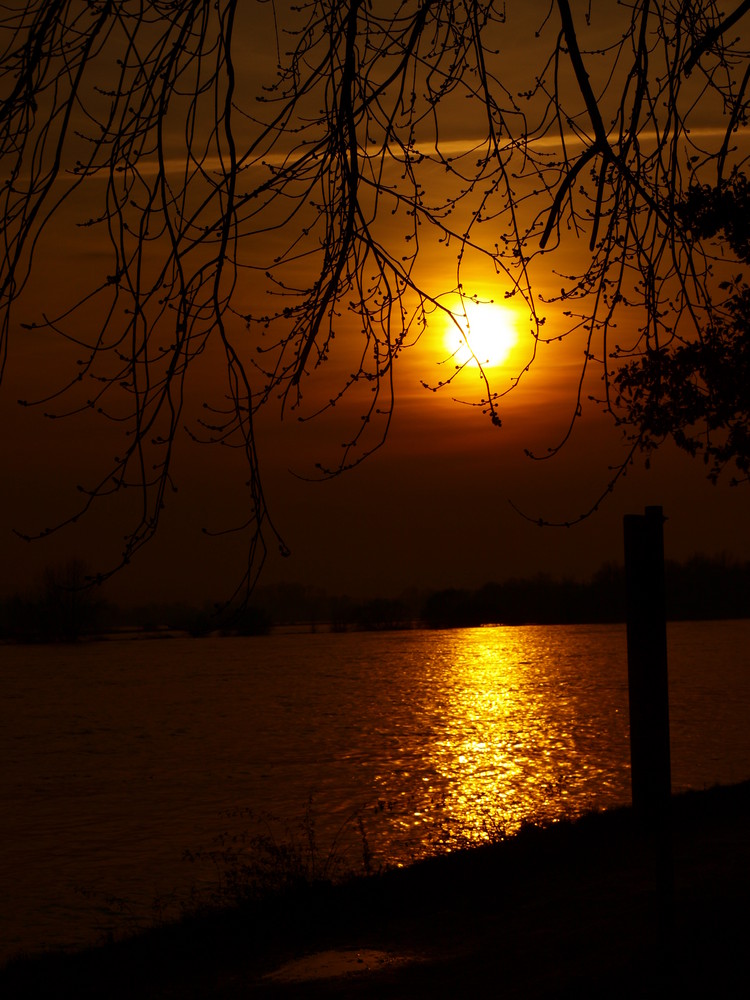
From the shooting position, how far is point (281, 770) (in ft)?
105

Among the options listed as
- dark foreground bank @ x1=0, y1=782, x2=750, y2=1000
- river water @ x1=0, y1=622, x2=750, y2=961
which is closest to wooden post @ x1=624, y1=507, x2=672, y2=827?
dark foreground bank @ x1=0, y1=782, x2=750, y2=1000

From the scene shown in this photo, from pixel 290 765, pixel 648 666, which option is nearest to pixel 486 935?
pixel 648 666

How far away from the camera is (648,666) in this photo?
15.9 feet

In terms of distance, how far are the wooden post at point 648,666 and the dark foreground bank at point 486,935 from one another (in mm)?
683

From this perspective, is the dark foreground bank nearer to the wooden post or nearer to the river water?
the wooden post

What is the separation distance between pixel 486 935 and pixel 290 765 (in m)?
25.6

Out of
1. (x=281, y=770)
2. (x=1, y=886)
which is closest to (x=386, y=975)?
(x=1, y=886)

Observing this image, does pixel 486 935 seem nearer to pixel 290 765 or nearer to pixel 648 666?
pixel 648 666

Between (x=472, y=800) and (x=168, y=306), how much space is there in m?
21.2

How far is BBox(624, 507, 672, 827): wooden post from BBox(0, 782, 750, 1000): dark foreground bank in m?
0.68

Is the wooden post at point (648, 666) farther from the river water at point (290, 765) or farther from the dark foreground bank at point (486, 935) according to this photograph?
the river water at point (290, 765)

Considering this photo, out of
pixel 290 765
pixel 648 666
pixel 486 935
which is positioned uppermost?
pixel 648 666

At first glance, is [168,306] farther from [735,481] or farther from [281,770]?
[281,770]

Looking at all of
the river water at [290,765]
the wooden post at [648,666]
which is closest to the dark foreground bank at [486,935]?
the wooden post at [648,666]
